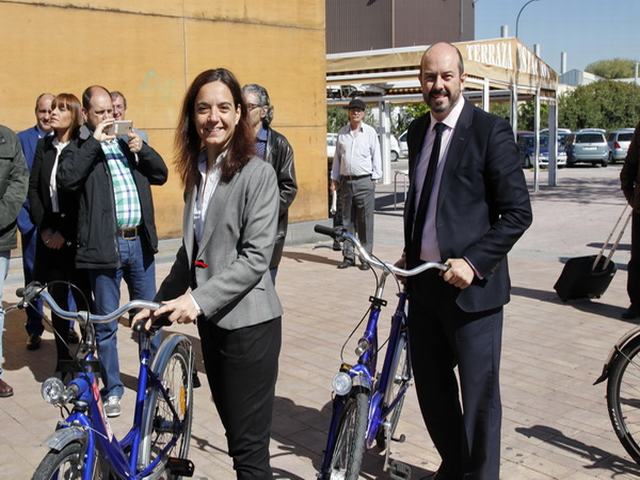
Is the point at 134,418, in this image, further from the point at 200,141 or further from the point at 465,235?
the point at 465,235

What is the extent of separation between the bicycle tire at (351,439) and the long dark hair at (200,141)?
3.82 ft

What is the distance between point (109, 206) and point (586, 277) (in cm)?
490

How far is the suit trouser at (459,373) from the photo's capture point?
3.33 m

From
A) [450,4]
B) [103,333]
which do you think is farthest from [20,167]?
[450,4]

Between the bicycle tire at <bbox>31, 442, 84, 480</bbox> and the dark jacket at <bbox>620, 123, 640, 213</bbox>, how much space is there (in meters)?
5.71

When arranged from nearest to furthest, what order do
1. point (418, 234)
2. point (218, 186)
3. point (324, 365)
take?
1. point (218, 186)
2. point (418, 234)
3. point (324, 365)

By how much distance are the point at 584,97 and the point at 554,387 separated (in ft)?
179

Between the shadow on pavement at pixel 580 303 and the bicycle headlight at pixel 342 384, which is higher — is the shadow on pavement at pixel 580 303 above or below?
below

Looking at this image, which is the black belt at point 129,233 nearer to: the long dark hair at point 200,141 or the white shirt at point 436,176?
the long dark hair at point 200,141

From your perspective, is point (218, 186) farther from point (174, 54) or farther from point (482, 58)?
point (482, 58)

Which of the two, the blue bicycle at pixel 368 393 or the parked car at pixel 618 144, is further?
the parked car at pixel 618 144

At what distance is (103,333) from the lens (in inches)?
193

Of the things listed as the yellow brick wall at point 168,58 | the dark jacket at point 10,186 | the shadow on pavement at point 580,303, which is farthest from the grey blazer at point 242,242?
the yellow brick wall at point 168,58

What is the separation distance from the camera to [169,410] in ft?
11.9
